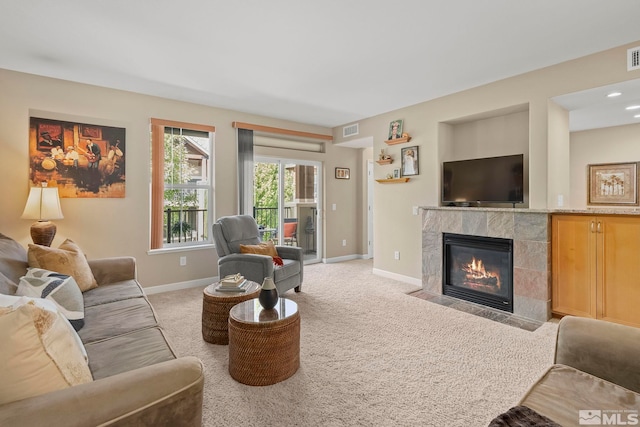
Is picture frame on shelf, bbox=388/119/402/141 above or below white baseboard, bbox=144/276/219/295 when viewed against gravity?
above

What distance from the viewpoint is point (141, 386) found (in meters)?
0.99

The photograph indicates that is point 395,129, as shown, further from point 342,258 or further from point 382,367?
point 382,367

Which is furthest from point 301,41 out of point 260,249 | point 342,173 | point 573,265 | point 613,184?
point 613,184

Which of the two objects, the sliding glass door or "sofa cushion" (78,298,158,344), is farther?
the sliding glass door

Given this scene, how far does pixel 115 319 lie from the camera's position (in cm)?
194

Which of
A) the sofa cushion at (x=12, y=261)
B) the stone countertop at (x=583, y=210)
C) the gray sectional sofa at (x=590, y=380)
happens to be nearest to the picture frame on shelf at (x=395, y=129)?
the stone countertop at (x=583, y=210)

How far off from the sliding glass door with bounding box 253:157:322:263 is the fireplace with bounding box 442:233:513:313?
8.31 feet

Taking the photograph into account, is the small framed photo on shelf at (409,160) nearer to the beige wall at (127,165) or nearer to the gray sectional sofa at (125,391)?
the beige wall at (127,165)

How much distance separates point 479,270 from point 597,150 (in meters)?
2.95

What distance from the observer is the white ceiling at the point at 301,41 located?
226 cm

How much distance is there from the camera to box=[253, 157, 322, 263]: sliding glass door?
5.32 meters

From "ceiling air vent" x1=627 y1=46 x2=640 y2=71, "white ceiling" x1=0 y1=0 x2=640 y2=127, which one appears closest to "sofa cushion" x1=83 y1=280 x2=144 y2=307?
"white ceiling" x1=0 y1=0 x2=640 y2=127

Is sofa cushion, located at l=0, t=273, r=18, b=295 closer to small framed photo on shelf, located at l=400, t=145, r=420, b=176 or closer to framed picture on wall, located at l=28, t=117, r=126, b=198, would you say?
framed picture on wall, located at l=28, t=117, r=126, b=198

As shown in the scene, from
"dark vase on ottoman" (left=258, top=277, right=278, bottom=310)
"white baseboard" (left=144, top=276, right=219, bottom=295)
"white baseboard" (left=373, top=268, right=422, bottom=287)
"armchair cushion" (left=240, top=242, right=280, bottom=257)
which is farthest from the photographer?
"white baseboard" (left=373, top=268, right=422, bottom=287)
